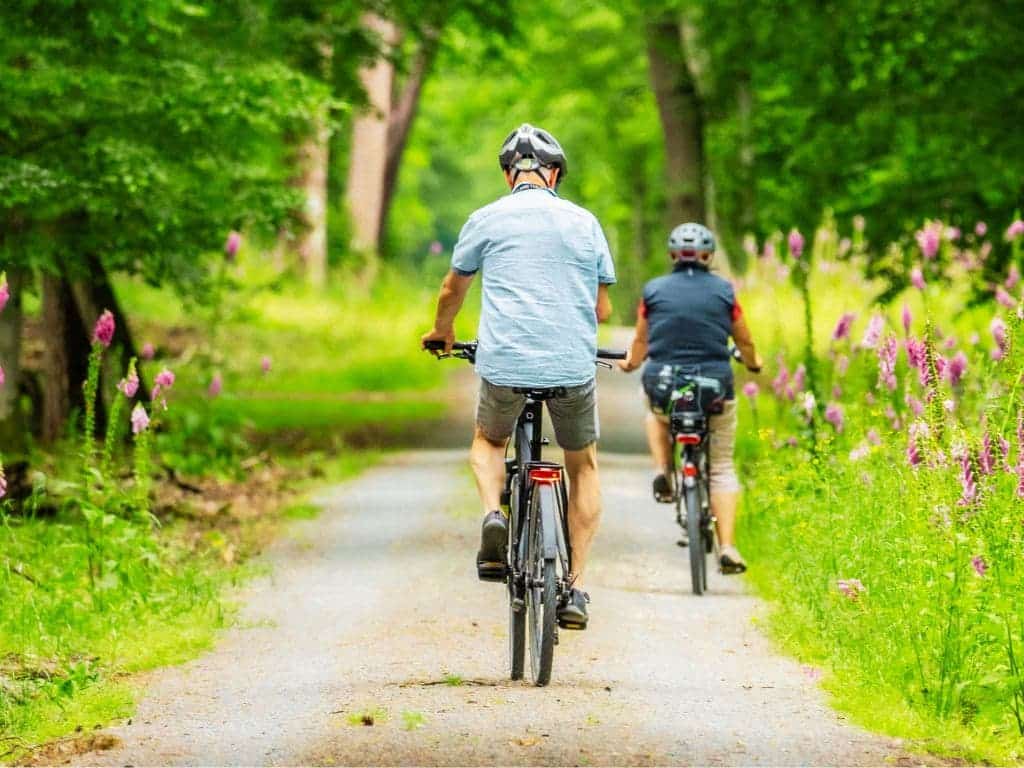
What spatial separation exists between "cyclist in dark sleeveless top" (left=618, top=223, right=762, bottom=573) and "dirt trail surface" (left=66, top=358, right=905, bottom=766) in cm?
61

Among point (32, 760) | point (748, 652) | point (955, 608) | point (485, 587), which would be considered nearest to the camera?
point (32, 760)

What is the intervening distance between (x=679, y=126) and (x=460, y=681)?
24640 millimetres

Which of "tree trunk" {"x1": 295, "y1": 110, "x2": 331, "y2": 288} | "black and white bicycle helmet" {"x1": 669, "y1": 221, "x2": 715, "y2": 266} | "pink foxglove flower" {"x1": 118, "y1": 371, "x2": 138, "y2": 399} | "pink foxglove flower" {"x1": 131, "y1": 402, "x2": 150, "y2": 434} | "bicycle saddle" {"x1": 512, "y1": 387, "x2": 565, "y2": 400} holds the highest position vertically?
"tree trunk" {"x1": 295, "y1": 110, "x2": 331, "y2": 288}

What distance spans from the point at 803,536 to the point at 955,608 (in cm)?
240

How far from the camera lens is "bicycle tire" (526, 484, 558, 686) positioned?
7.55 metres

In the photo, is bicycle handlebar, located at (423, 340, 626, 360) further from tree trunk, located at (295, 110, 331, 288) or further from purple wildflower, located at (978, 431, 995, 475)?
→ tree trunk, located at (295, 110, 331, 288)

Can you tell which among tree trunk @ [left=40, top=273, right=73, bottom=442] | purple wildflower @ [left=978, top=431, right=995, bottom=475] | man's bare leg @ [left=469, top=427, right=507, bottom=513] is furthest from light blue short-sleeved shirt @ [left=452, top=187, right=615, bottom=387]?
tree trunk @ [left=40, top=273, right=73, bottom=442]

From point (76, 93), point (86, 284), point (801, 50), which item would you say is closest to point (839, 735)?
point (76, 93)

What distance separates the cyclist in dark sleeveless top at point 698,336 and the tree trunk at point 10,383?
5.03 metres

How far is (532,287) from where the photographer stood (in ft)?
25.2

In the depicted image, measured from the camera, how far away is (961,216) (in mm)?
17281

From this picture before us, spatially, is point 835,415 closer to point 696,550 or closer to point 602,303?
point 696,550

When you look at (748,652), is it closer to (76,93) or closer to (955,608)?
(955,608)

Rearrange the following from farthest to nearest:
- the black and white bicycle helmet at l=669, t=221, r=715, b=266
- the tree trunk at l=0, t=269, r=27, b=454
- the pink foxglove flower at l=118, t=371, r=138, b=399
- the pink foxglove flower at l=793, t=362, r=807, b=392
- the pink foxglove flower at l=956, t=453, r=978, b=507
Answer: the tree trunk at l=0, t=269, r=27, b=454
the pink foxglove flower at l=793, t=362, r=807, b=392
the black and white bicycle helmet at l=669, t=221, r=715, b=266
the pink foxglove flower at l=118, t=371, r=138, b=399
the pink foxglove flower at l=956, t=453, r=978, b=507
